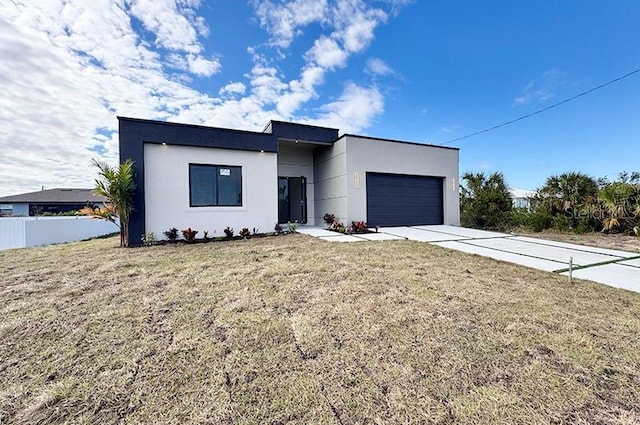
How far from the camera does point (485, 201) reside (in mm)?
12102

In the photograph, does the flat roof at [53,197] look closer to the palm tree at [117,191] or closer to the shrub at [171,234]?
the palm tree at [117,191]

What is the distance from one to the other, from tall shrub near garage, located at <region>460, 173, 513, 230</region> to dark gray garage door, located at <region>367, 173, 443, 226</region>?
78.2 inches

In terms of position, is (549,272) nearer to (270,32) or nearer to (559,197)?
(559,197)

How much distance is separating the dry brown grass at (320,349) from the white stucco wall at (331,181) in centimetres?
591

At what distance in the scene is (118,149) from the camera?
7609mm

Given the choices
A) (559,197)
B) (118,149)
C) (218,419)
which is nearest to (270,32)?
(118,149)

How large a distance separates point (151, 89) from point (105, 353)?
9.36 m

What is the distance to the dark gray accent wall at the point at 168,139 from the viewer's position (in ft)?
25.2

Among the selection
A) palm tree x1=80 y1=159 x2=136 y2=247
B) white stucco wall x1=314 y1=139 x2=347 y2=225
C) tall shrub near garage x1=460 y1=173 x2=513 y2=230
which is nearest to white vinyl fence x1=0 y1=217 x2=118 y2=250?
palm tree x1=80 y1=159 x2=136 y2=247

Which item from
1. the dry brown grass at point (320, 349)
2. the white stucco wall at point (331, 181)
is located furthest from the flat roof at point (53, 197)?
the dry brown grass at point (320, 349)

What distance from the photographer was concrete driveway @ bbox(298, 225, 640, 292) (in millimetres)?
4371

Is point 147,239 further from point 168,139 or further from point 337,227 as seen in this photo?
point 337,227

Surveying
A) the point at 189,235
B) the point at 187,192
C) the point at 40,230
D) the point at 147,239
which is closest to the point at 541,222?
the point at 189,235

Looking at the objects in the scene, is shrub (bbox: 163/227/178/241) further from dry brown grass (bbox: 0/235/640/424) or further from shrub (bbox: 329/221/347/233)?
shrub (bbox: 329/221/347/233)
